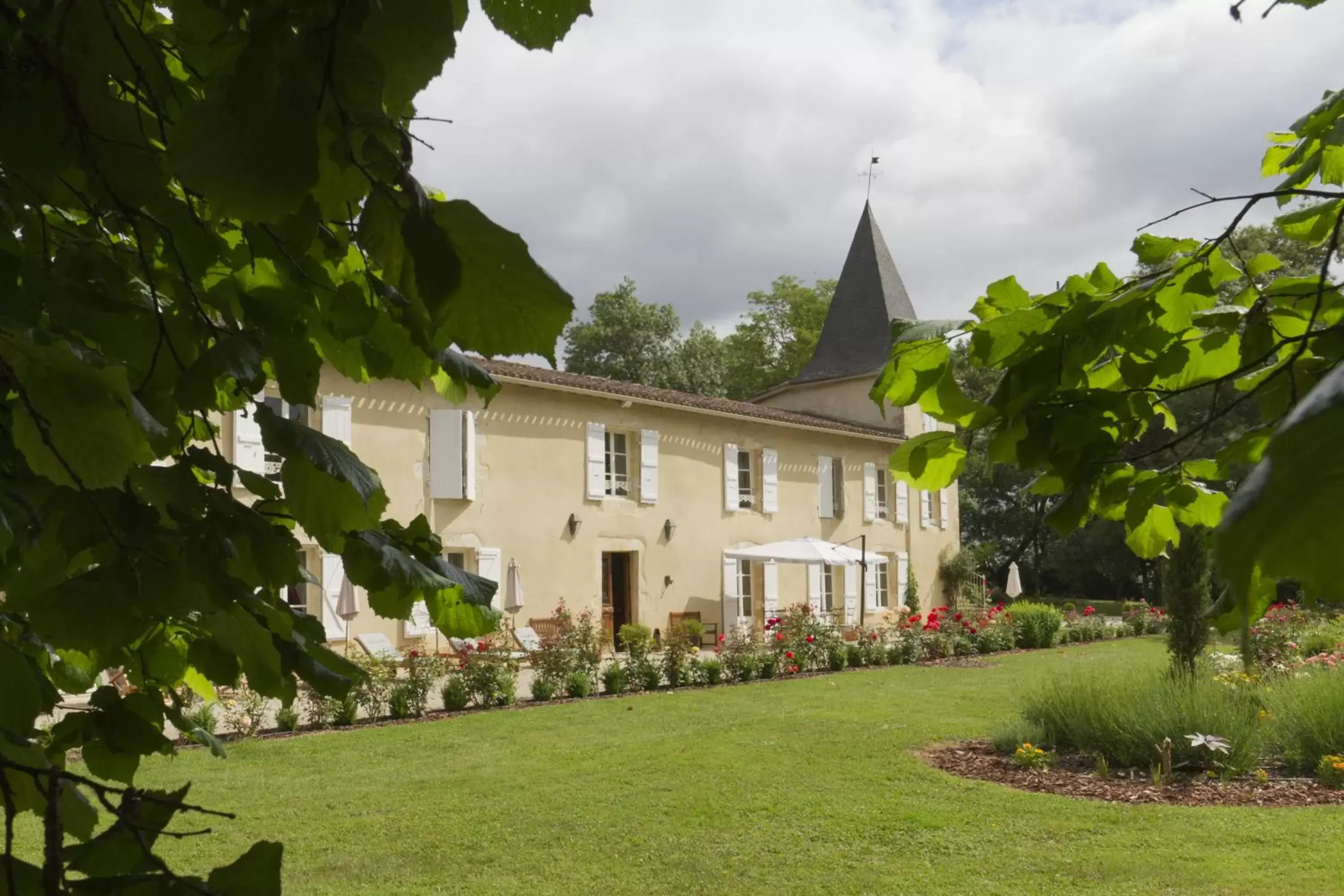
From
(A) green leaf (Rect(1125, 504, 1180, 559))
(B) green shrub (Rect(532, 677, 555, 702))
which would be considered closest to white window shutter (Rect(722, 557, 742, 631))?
(B) green shrub (Rect(532, 677, 555, 702))

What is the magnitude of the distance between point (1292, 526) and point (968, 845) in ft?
18.2

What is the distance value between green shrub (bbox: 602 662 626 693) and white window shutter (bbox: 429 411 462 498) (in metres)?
3.36

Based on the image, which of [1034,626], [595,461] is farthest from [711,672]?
[1034,626]

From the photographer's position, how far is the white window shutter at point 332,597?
Answer: 39.3ft

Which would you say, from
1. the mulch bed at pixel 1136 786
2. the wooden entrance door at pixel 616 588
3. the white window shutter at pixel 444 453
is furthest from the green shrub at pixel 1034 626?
the mulch bed at pixel 1136 786

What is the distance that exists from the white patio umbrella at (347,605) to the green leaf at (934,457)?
1029 cm

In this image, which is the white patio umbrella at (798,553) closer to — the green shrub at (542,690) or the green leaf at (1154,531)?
the green shrub at (542,690)

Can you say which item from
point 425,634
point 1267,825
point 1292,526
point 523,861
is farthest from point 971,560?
point 1292,526

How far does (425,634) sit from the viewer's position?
1334 cm

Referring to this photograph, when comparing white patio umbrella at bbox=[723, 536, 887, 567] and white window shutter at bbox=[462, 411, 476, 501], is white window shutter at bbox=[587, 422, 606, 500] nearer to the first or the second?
white window shutter at bbox=[462, 411, 476, 501]

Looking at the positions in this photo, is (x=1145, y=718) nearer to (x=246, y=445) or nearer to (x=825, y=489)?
(x=246, y=445)

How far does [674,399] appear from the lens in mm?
16609

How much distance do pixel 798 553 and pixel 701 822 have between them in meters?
11.5

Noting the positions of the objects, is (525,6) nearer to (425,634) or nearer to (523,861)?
(523,861)
